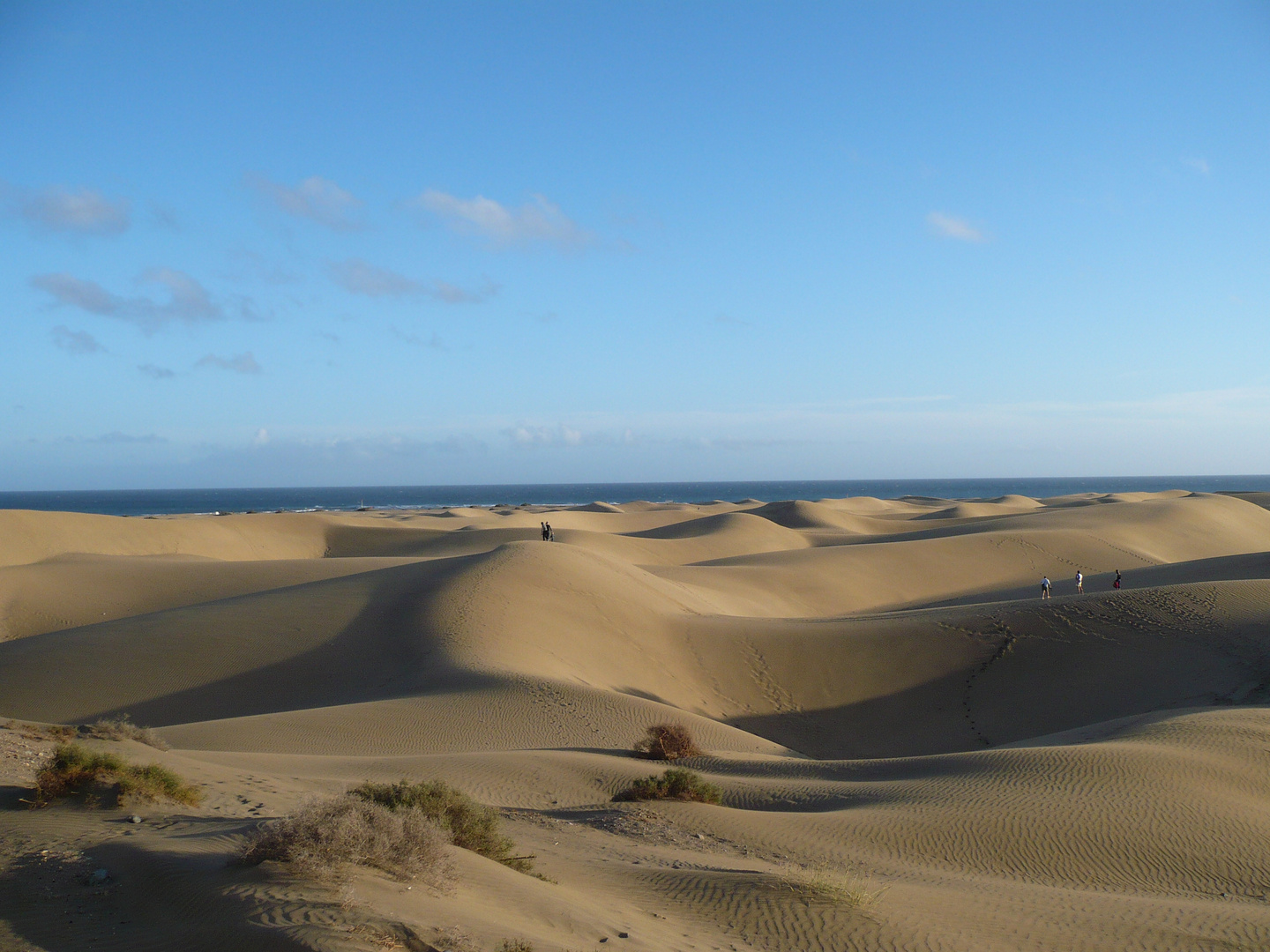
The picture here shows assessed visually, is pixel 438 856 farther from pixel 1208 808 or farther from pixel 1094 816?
pixel 1208 808

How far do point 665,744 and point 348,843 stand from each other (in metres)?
7.59

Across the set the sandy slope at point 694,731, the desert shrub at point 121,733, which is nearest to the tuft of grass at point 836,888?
the sandy slope at point 694,731

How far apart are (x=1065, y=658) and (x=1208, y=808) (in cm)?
1101

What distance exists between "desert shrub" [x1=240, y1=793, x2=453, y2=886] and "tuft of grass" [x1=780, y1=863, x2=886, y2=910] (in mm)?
2693

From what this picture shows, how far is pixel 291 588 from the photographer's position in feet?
81.9

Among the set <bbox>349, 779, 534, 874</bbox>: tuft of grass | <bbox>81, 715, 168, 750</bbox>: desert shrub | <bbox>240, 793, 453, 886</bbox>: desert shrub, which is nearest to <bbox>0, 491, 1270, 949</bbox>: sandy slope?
<bbox>240, 793, 453, 886</bbox>: desert shrub

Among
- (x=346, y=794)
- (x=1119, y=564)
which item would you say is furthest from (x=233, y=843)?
(x=1119, y=564)

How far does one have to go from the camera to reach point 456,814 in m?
7.15

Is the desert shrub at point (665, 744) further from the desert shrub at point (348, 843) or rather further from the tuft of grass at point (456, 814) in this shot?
the desert shrub at point (348, 843)

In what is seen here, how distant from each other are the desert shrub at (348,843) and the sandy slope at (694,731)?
0.18 metres

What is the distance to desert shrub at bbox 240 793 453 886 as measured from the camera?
18.1 feet

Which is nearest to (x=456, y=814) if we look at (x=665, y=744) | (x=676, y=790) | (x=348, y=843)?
(x=348, y=843)

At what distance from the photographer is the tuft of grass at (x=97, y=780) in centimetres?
729

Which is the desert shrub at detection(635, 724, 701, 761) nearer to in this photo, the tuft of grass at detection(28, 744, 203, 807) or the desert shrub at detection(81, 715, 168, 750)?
the desert shrub at detection(81, 715, 168, 750)
